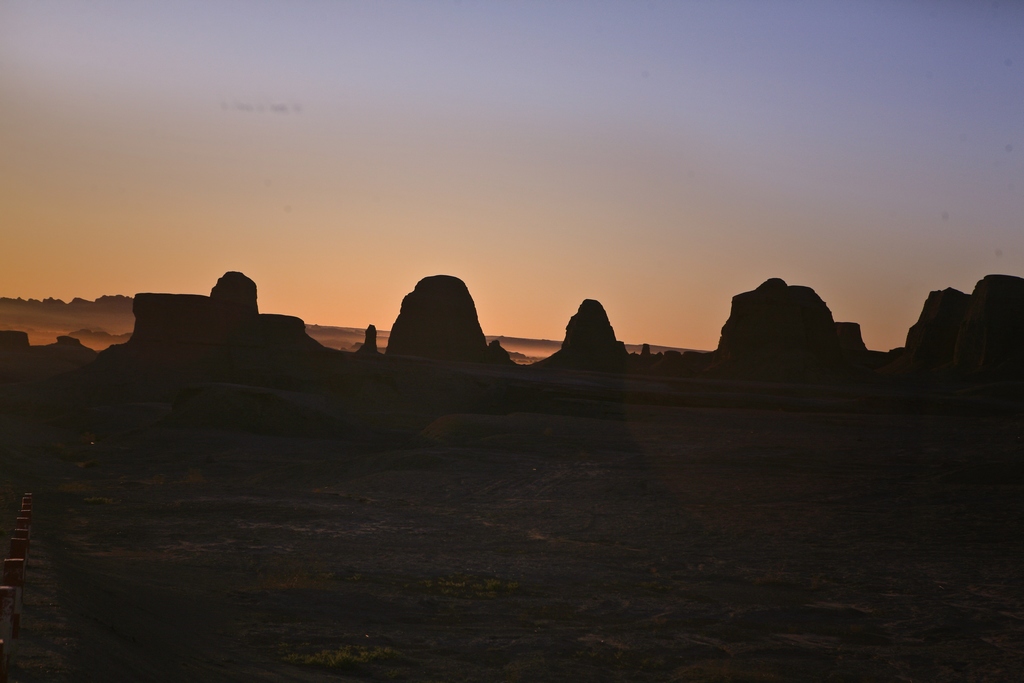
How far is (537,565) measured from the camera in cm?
1357

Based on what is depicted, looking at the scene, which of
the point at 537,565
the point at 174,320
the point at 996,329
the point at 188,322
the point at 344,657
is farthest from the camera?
the point at 996,329

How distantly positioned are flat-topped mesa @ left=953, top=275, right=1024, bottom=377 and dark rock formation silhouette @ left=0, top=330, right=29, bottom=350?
252 feet

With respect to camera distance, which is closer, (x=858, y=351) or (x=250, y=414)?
(x=250, y=414)

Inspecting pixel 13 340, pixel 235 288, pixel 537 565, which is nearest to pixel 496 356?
pixel 235 288

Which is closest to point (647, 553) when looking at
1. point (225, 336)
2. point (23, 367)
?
point (225, 336)

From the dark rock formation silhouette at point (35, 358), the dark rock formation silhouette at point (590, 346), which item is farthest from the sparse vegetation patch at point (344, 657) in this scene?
the dark rock formation silhouette at point (590, 346)

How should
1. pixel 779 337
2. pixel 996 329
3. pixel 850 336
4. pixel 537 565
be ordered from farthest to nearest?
pixel 850 336
pixel 779 337
pixel 996 329
pixel 537 565

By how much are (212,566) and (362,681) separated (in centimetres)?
536

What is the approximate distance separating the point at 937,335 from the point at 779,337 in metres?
18.4

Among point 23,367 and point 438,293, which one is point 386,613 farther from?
point 438,293

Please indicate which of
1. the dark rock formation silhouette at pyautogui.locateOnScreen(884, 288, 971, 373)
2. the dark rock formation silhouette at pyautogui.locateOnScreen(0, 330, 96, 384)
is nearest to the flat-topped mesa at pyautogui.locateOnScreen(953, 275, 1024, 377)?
the dark rock formation silhouette at pyautogui.locateOnScreen(884, 288, 971, 373)

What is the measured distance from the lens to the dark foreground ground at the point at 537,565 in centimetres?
915

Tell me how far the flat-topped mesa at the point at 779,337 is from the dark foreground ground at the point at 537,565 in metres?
45.1

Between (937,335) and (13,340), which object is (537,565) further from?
(13,340)
